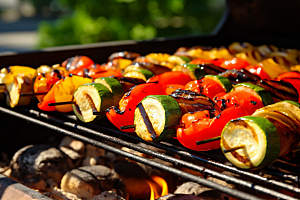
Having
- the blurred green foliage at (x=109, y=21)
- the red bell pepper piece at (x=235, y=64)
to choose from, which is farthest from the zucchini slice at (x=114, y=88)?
the blurred green foliage at (x=109, y=21)

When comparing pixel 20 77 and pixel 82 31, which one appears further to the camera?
pixel 82 31

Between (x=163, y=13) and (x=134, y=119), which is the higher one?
(x=163, y=13)

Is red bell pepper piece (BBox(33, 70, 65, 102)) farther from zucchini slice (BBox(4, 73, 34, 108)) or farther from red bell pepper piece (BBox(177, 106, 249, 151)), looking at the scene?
red bell pepper piece (BBox(177, 106, 249, 151))

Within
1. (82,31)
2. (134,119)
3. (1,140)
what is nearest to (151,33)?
(82,31)

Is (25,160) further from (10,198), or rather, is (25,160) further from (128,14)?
(128,14)

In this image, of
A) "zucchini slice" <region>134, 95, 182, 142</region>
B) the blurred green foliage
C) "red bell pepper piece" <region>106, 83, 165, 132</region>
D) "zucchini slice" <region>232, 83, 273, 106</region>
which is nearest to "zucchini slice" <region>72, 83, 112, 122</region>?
"red bell pepper piece" <region>106, 83, 165, 132</region>

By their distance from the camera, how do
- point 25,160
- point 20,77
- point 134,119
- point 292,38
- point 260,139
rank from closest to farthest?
point 260,139 → point 134,119 → point 20,77 → point 25,160 → point 292,38

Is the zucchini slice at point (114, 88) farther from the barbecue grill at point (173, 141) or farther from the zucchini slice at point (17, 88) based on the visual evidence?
the zucchini slice at point (17, 88)
